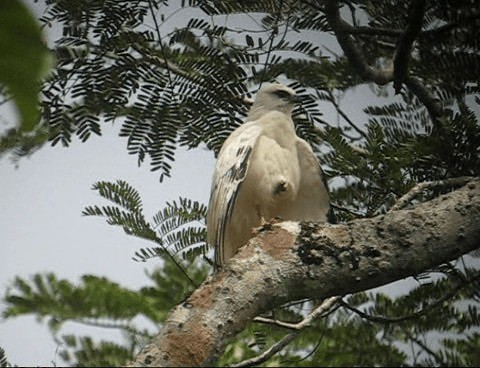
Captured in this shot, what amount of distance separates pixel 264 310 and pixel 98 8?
190 centimetres

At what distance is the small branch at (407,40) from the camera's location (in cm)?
302

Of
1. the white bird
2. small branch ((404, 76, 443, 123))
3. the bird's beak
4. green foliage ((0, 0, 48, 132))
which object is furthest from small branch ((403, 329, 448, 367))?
green foliage ((0, 0, 48, 132))

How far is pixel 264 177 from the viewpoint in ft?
12.7

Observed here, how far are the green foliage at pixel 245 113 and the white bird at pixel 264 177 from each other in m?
0.12

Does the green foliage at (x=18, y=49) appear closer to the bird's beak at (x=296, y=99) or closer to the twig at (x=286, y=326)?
the twig at (x=286, y=326)

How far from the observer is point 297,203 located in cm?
405

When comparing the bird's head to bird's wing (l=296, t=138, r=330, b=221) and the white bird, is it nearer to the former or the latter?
the white bird

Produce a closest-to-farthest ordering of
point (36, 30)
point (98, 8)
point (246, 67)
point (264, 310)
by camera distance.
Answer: point (36, 30), point (264, 310), point (98, 8), point (246, 67)

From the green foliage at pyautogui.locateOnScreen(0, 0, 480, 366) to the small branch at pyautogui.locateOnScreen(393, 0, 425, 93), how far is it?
170mm

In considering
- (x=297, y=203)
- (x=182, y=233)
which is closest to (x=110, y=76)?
(x=182, y=233)

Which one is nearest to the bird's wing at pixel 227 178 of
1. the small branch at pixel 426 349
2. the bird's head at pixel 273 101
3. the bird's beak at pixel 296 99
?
the bird's head at pixel 273 101

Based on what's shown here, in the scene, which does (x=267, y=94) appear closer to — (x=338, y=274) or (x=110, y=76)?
(x=110, y=76)

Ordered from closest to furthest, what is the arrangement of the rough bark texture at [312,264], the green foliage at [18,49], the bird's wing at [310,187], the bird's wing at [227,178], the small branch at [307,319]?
the green foliage at [18,49], the rough bark texture at [312,264], the small branch at [307,319], the bird's wing at [227,178], the bird's wing at [310,187]

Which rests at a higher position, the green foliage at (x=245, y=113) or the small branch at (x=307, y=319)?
the green foliage at (x=245, y=113)
